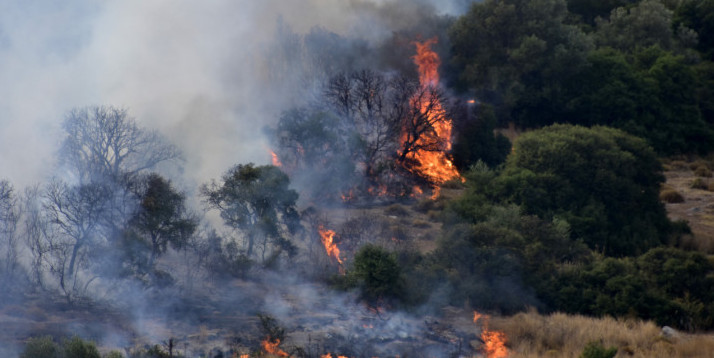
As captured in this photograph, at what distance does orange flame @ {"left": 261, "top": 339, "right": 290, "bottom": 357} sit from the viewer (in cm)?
1346

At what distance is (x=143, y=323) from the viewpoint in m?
14.3

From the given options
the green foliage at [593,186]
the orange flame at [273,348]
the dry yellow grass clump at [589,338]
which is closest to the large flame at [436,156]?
the green foliage at [593,186]

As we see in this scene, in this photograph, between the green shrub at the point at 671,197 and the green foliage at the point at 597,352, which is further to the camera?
the green shrub at the point at 671,197

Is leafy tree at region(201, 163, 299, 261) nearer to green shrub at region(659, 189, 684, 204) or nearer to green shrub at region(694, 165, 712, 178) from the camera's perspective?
green shrub at region(659, 189, 684, 204)

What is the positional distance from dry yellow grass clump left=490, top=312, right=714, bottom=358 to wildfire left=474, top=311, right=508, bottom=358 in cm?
12

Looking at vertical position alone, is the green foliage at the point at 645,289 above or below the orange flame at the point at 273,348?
above

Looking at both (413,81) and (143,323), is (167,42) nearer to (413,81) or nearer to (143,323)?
(413,81)

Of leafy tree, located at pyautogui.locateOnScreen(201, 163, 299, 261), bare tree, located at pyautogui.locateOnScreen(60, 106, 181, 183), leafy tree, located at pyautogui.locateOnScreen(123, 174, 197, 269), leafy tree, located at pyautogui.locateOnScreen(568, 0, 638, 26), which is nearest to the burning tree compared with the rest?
leafy tree, located at pyautogui.locateOnScreen(201, 163, 299, 261)

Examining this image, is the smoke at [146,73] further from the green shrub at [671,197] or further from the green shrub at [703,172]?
the green shrub at [703,172]

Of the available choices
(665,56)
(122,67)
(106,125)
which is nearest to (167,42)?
(122,67)

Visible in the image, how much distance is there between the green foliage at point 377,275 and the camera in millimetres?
15586

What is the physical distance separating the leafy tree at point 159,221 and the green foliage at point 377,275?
360cm

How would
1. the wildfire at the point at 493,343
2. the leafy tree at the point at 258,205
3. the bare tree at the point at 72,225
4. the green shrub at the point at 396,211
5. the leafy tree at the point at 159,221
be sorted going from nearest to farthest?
1. the wildfire at the point at 493,343
2. the bare tree at the point at 72,225
3. the leafy tree at the point at 159,221
4. the leafy tree at the point at 258,205
5. the green shrub at the point at 396,211

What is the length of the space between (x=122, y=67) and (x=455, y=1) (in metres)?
18.0
